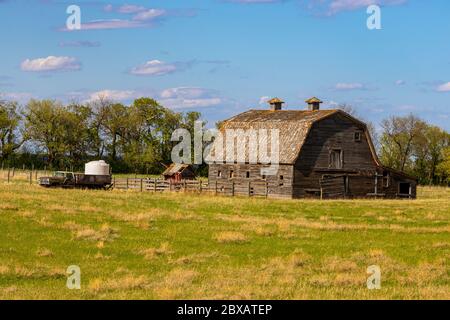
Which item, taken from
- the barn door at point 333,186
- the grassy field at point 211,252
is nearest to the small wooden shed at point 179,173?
the barn door at point 333,186

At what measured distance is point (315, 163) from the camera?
5803 centimetres

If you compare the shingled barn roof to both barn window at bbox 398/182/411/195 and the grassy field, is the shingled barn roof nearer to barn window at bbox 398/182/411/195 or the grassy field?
barn window at bbox 398/182/411/195

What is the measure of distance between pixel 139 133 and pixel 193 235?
247ft

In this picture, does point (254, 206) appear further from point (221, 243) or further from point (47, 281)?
point (47, 281)

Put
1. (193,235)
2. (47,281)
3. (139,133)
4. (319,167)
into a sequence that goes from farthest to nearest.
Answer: (139,133) → (319,167) → (193,235) → (47,281)

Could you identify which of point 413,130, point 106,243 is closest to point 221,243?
point 106,243

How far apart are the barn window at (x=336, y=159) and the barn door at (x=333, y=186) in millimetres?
920

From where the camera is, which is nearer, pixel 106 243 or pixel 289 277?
pixel 289 277

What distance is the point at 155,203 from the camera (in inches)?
1618

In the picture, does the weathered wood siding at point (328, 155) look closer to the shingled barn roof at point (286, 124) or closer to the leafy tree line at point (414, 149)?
the shingled barn roof at point (286, 124)

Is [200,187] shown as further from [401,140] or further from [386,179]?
[401,140]

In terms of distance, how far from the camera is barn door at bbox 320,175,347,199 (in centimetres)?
5816

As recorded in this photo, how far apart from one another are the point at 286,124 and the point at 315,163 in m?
4.09

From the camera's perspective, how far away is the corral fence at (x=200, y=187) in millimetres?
56594
